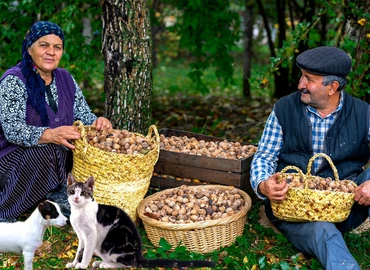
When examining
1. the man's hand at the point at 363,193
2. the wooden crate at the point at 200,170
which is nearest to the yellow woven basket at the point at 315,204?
the man's hand at the point at 363,193

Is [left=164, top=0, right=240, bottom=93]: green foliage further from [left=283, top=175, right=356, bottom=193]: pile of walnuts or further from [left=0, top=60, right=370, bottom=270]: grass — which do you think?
[left=283, top=175, right=356, bottom=193]: pile of walnuts

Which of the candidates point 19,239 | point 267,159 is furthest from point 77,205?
point 267,159

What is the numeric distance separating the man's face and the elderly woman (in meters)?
1.39

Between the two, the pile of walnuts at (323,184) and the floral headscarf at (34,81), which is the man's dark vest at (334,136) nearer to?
the pile of walnuts at (323,184)

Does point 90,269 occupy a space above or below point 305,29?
below

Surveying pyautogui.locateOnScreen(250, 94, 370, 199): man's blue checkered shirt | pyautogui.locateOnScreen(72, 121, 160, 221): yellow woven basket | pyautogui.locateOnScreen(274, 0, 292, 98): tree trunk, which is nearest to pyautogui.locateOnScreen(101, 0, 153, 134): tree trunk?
pyautogui.locateOnScreen(72, 121, 160, 221): yellow woven basket

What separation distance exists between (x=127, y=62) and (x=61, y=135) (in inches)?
40.2

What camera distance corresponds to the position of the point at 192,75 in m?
6.97

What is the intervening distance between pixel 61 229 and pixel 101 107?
12.1 ft

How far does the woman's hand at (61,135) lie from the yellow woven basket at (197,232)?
64cm

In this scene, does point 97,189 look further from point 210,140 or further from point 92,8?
point 92,8

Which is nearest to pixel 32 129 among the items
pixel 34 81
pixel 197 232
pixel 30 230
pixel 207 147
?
pixel 34 81

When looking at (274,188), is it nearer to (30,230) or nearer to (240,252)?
(240,252)

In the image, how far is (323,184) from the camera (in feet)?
12.5
